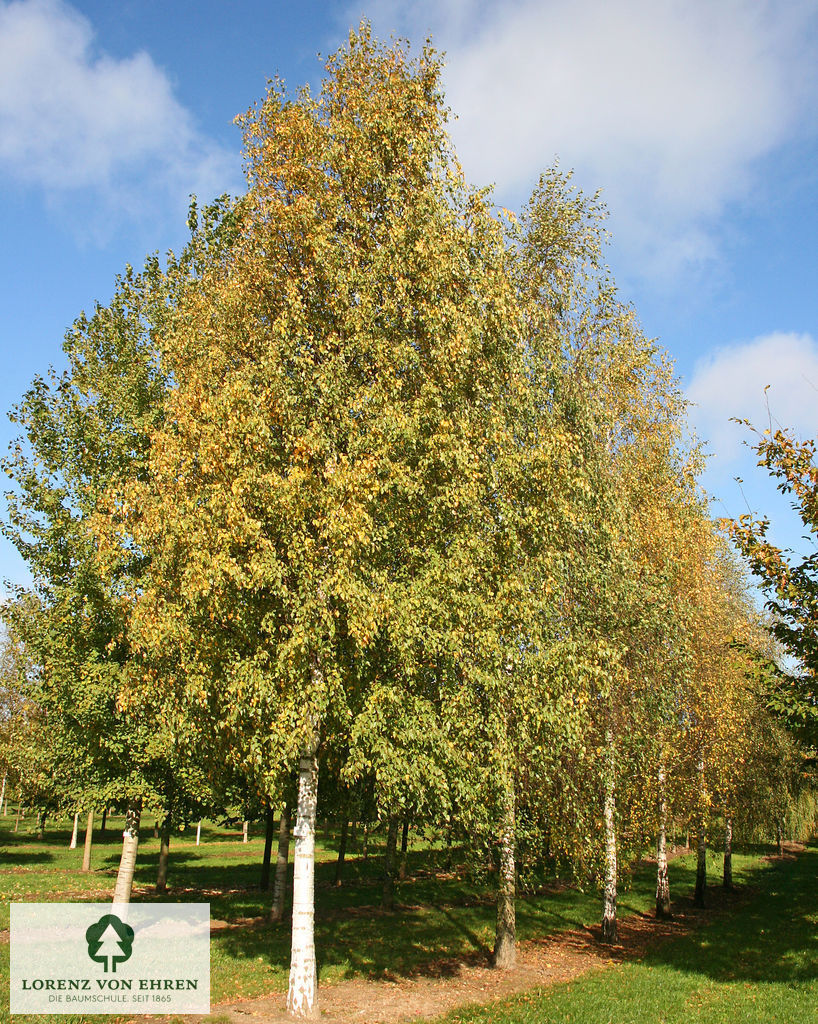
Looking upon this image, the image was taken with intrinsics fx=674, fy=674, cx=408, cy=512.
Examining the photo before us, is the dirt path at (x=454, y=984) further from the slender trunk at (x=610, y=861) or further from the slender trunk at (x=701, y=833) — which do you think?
the slender trunk at (x=701, y=833)

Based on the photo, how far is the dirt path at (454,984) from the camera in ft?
40.5

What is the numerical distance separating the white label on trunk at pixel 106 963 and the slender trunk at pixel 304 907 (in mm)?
2058

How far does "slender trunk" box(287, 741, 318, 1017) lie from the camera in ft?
37.9

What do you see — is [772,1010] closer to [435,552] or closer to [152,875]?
[435,552]

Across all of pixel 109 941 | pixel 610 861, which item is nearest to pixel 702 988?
pixel 610 861

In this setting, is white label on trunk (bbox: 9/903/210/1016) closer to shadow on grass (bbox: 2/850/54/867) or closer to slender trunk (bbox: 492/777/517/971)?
slender trunk (bbox: 492/777/517/971)

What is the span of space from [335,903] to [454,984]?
12.9 m

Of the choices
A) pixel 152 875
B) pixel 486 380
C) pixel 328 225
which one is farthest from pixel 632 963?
pixel 152 875

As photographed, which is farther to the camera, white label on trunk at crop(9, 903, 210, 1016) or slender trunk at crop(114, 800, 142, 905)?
slender trunk at crop(114, 800, 142, 905)

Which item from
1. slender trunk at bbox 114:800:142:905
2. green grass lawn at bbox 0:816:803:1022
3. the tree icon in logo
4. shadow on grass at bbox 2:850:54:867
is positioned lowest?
shadow on grass at bbox 2:850:54:867

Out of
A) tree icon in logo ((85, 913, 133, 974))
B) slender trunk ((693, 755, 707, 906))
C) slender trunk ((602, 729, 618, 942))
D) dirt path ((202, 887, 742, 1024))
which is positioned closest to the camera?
dirt path ((202, 887, 742, 1024))

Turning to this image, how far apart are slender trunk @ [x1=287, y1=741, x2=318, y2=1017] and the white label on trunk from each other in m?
2.06

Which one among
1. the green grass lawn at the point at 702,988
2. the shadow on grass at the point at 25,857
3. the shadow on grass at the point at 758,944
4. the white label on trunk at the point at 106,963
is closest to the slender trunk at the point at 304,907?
the white label on trunk at the point at 106,963

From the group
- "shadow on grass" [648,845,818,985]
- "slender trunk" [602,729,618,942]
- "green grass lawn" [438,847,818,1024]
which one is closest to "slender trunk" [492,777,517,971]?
"green grass lawn" [438,847,818,1024]
